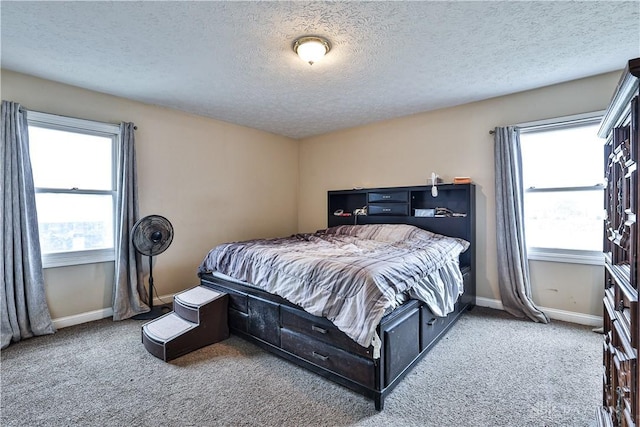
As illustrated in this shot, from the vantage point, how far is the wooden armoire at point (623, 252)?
0.91 meters

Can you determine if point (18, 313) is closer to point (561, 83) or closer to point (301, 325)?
point (301, 325)

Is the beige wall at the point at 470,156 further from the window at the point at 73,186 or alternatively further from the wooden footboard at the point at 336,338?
the window at the point at 73,186

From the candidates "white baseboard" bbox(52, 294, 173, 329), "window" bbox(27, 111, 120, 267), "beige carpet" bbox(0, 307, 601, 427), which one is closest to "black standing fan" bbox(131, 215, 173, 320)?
"white baseboard" bbox(52, 294, 173, 329)

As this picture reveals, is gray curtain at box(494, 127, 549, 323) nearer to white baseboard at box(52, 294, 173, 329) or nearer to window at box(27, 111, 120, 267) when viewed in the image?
window at box(27, 111, 120, 267)

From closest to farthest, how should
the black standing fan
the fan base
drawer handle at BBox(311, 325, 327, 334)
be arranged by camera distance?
drawer handle at BBox(311, 325, 327, 334) → the black standing fan → the fan base

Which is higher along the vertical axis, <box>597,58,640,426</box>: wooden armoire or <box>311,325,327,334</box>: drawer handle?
<box>597,58,640,426</box>: wooden armoire

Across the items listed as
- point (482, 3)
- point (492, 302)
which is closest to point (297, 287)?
point (482, 3)

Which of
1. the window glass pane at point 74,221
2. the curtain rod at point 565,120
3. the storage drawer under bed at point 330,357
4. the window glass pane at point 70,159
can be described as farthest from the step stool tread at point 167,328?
the curtain rod at point 565,120

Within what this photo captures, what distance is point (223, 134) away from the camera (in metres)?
4.25

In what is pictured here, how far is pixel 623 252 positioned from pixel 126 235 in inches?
153

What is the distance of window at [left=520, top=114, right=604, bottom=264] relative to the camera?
9.75ft

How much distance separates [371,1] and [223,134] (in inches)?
116

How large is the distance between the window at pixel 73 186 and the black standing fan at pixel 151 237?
0.45 meters

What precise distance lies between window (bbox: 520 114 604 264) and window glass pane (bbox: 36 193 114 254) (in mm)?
4572
